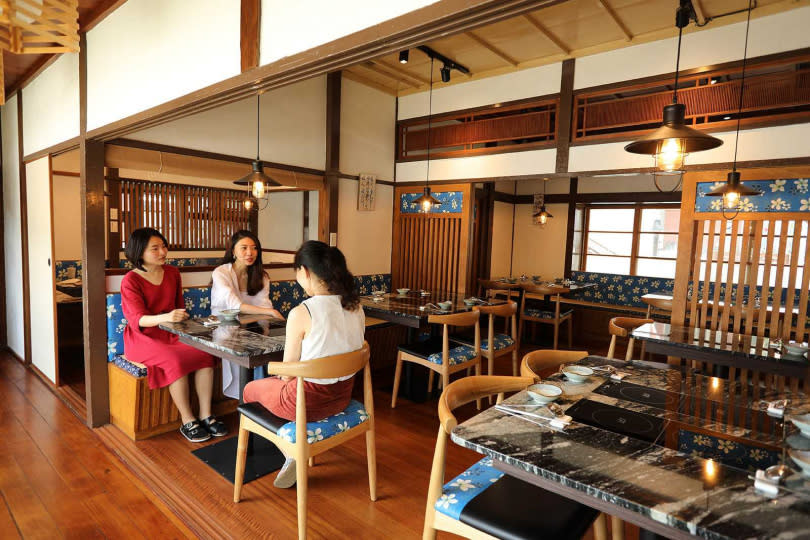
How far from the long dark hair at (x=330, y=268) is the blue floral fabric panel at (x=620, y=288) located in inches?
191

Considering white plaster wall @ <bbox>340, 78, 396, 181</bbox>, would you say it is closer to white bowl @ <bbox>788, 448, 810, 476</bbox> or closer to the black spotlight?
the black spotlight

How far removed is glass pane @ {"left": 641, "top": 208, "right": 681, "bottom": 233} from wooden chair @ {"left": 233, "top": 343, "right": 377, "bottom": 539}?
593cm

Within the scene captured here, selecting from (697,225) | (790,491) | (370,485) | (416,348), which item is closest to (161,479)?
(370,485)

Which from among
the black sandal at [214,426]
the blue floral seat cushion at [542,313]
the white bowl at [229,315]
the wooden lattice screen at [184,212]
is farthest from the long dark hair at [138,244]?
the blue floral seat cushion at [542,313]

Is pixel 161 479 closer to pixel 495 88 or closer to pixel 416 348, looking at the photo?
pixel 416 348

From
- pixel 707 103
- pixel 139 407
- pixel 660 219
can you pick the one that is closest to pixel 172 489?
pixel 139 407

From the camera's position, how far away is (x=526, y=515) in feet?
4.61

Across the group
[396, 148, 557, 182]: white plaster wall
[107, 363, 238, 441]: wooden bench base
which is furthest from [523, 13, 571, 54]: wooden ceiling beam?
[107, 363, 238, 441]: wooden bench base

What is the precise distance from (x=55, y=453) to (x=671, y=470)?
11.2 ft

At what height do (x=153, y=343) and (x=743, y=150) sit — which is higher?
(x=743, y=150)

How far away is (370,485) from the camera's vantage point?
240cm

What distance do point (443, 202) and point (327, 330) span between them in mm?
3285

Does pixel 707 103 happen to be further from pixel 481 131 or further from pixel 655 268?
pixel 655 268

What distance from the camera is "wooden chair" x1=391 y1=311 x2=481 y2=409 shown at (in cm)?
324
